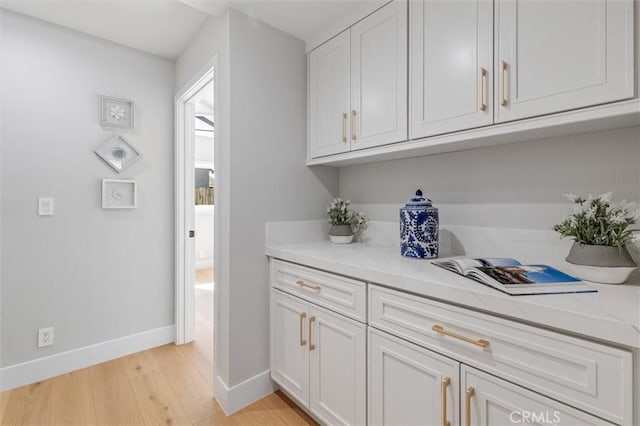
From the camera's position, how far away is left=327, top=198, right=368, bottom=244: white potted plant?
1910 mm

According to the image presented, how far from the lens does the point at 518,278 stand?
37.1 inches

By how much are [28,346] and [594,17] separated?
3261 mm

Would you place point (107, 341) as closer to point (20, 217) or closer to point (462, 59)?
point (20, 217)

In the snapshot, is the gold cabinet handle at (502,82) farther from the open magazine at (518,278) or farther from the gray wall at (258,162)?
the gray wall at (258,162)

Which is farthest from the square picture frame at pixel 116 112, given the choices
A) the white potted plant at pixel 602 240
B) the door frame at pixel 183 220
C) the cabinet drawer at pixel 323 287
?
the white potted plant at pixel 602 240

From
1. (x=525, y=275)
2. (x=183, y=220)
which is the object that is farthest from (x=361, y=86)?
(x=183, y=220)

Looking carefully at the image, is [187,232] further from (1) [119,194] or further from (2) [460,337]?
(2) [460,337]

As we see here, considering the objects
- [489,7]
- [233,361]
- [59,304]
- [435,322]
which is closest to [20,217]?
[59,304]

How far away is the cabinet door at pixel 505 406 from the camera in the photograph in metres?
0.76

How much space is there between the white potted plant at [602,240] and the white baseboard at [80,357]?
2.71 metres

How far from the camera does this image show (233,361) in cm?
168

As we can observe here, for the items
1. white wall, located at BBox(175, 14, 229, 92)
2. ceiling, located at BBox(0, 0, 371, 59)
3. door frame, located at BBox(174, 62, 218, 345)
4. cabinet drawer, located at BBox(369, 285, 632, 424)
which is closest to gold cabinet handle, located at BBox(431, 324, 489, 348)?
cabinet drawer, located at BBox(369, 285, 632, 424)

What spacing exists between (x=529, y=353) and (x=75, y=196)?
8.65 ft

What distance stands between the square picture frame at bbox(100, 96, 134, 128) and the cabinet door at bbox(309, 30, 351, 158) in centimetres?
142
